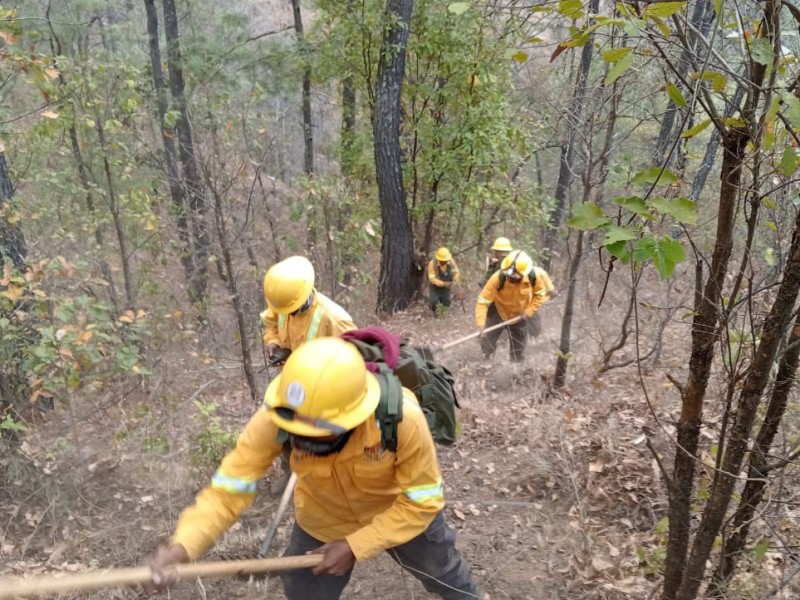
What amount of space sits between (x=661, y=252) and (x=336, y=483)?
6.66 feet

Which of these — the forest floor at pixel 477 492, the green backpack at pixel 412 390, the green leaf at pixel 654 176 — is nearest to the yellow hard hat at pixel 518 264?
the forest floor at pixel 477 492

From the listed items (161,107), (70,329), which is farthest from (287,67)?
(70,329)

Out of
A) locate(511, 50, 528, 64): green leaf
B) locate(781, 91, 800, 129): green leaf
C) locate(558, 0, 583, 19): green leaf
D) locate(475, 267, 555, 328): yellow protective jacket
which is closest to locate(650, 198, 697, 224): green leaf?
locate(781, 91, 800, 129): green leaf

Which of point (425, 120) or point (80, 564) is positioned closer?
point (80, 564)

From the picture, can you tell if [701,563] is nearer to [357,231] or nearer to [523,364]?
[523,364]

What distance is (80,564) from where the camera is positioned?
14.5 ft

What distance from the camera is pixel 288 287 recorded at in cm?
459

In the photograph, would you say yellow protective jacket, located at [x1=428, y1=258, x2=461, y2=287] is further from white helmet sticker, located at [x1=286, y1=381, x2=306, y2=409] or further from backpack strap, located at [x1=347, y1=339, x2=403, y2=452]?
white helmet sticker, located at [x1=286, y1=381, x2=306, y2=409]

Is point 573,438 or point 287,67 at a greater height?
point 287,67

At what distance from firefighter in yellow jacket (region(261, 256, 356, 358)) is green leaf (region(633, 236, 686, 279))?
3254 mm

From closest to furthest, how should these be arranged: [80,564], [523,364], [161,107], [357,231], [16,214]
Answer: [80,564], [16,214], [523,364], [357,231], [161,107]

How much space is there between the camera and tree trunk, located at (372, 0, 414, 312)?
33.9 feet

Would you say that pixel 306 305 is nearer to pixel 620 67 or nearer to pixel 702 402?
pixel 702 402

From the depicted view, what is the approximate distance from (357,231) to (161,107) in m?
6.58
